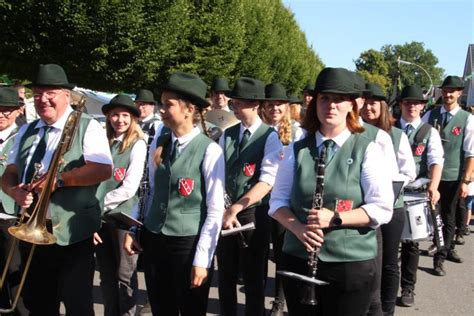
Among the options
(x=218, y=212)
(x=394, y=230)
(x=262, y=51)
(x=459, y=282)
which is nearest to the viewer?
(x=218, y=212)

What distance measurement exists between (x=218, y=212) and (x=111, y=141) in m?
1.87

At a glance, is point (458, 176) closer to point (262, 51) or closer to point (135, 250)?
point (135, 250)

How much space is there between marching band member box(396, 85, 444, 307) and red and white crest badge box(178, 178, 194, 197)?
322 cm

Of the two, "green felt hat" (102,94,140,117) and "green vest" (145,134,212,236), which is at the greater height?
"green felt hat" (102,94,140,117)

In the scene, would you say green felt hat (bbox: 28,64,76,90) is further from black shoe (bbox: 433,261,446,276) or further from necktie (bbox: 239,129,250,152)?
black shoe (bbox: 433,261,446,276)

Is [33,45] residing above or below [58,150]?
above

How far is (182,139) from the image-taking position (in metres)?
3.50

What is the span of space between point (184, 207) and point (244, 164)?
1.35 meters

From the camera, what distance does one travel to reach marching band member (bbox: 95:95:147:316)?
15.2 ft

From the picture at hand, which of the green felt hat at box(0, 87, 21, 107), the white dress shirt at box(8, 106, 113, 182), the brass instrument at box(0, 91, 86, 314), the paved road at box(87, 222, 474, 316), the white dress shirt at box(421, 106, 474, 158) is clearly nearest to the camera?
the brass instrument at box(0, 91, 86, 314)

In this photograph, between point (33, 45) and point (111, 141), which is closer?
point (111, 141)

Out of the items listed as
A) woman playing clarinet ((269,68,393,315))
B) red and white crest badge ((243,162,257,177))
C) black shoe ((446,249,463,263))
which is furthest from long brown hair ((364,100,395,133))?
black shoe ((446,249,463,263))

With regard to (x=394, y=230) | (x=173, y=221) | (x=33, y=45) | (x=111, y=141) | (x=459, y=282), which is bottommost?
(x=459, y=282)

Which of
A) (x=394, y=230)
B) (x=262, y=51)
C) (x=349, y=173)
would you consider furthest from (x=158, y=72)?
(x=349, y=173)
